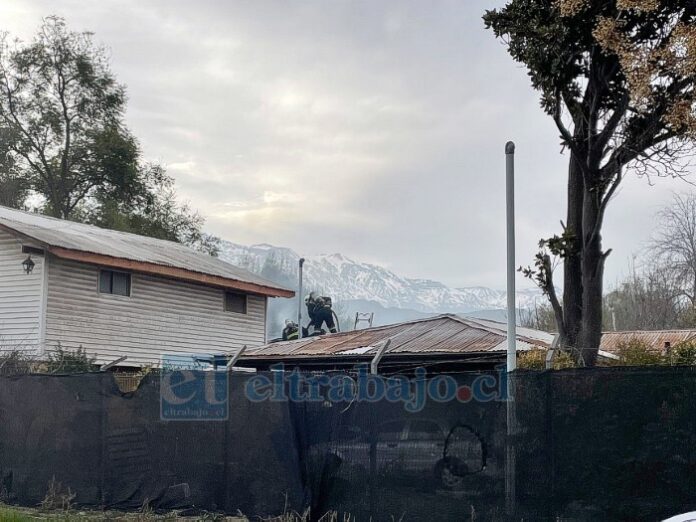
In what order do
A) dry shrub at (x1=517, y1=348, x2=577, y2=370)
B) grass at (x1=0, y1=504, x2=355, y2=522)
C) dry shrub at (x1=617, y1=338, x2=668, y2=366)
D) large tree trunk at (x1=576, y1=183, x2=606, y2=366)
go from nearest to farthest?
grass at (x1=0, y1=504, x2=355, y2=522)
large tree trunk at (x1=576, y1=183, x2=606, y2=366)
dry shrub at (x1=517, y1=348, x2=577, y2=370)
dry shrub at (x1=617, y1=338, x2=668, y2=366)

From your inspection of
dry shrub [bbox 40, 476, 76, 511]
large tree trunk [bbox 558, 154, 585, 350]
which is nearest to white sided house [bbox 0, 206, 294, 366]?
dry shrub [bbox 40, 476, 76, 511]

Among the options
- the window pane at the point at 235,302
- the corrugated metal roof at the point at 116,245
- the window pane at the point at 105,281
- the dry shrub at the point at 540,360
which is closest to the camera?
the dry shrub at the point at 540,360

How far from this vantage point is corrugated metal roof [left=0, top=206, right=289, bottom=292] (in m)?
20.8

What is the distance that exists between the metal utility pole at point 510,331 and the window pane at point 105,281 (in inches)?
562

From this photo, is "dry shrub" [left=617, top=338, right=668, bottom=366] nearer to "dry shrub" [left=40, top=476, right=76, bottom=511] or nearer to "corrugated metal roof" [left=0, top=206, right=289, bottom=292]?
"dry shrub" [left=40, top=476, right=76, bottom=511]

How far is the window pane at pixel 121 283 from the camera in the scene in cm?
2236

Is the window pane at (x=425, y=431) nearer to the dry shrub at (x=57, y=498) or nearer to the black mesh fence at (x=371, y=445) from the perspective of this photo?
the black mesh fence at (x=371, y=445)

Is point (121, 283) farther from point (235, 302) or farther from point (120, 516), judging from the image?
point (120, 516)

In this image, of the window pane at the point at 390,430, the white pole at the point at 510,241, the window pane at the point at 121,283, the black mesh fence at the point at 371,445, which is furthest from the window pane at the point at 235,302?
the white pole at the point at 510,241

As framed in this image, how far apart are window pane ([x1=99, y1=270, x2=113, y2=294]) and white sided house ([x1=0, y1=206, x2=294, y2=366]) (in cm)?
2

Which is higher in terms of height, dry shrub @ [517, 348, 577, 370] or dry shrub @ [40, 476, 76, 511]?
dry shrub @ [517, 348, 577, 370]

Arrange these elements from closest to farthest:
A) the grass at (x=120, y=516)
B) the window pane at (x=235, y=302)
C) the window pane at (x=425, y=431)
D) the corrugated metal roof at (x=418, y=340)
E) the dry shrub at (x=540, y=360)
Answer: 1. the window pane at (x=425, y=431)
2. the grass at (x=120, y=516)
3. the dry shrub at (x=540, y=360)
4. the corrugated metal roof at (x=418, y=340)
5. the window pane at (x=235, y=302)

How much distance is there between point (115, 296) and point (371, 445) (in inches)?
546

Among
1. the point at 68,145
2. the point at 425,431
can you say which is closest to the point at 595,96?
the point at 425,431
